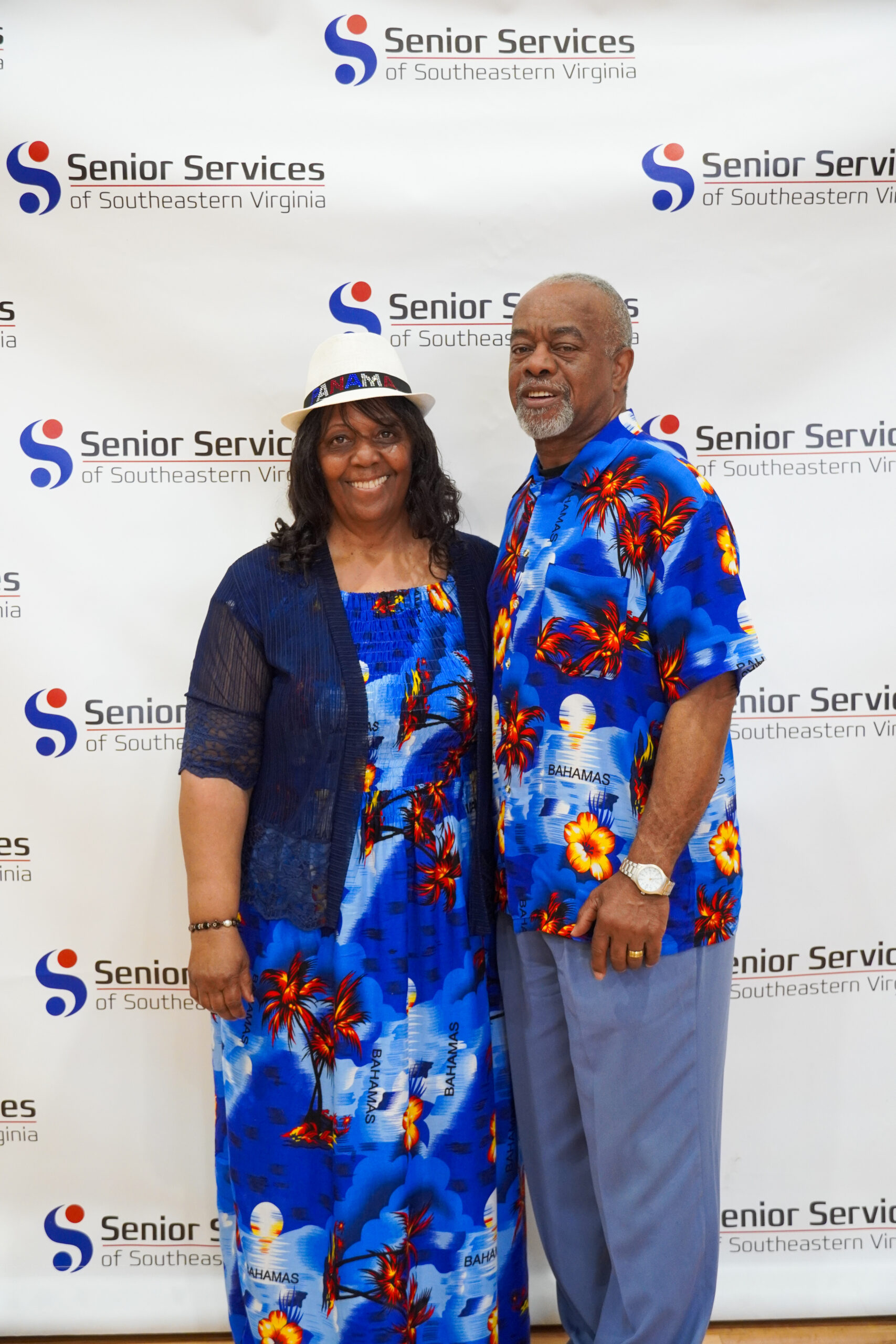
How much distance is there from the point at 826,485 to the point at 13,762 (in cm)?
189

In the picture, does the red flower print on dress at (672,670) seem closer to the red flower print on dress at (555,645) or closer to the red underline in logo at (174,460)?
the red flower print on dress at (555,645)

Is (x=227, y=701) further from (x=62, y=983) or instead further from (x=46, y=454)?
(x=62, y=983)

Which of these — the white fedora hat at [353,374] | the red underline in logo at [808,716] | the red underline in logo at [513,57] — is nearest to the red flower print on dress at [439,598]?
the white fedora hat at [353,374]

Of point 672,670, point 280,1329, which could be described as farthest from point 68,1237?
point 672,670

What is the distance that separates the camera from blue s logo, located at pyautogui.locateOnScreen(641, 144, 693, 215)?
6.98 ft

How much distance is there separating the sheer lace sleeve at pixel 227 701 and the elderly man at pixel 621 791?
42 centimetres

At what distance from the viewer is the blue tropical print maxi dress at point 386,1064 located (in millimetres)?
1713

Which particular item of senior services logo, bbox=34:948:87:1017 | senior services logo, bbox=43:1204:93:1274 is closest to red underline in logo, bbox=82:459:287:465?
senior services logo, bbox=34:948:87:1017

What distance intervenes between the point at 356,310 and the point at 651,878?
1.36 meters

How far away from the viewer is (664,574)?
1.53 metres

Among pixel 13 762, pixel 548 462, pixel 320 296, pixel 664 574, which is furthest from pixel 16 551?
pixel 664 574

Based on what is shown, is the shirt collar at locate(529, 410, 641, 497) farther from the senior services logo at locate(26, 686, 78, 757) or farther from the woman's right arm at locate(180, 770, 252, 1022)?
the senior services logo at locate(26, 686, 78, 757)

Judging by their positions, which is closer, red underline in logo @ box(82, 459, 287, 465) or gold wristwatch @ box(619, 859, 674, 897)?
gold wristwatch @ box(619, 859, 674, 897)

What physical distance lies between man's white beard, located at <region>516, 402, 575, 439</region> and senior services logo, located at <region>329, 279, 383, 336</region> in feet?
2.10
